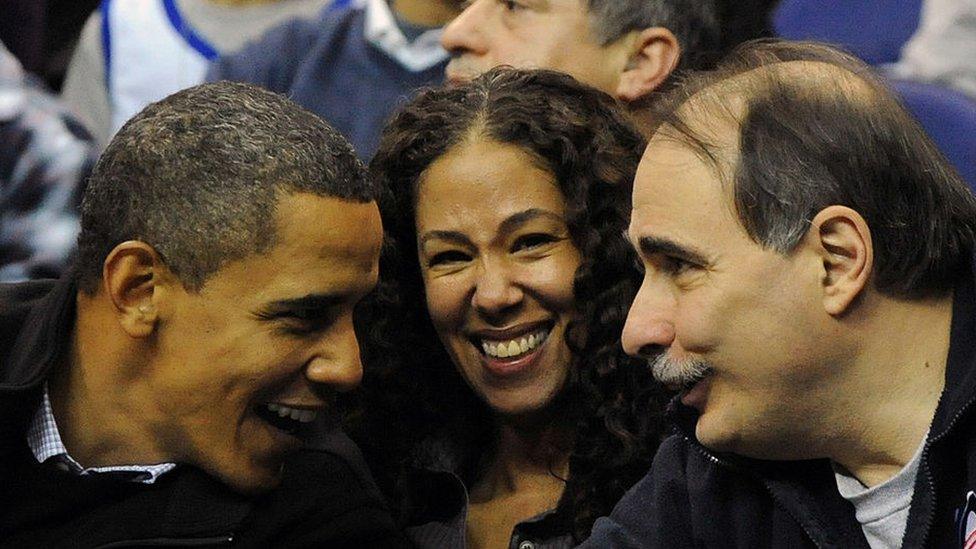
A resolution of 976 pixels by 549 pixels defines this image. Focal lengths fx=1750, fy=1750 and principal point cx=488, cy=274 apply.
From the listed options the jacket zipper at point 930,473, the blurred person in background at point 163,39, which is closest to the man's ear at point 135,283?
the jacket zipper at point 930,473

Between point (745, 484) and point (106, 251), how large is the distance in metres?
1.07

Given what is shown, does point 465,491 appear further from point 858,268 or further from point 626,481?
point 858,268

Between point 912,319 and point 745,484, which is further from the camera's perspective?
point 745,484

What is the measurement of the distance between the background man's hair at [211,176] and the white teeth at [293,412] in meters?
0.23

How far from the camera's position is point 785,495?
2.59 metres

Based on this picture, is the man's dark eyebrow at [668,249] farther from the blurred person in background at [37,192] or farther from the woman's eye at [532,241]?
the blurred person in background at [37,192]

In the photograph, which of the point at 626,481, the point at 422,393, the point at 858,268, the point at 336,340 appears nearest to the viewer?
the point at 858,268

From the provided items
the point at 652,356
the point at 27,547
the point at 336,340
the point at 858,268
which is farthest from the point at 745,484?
the point at 27,547

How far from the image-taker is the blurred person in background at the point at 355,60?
171 inches

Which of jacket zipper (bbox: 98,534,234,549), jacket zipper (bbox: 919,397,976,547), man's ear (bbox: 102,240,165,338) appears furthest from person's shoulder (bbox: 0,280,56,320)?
jacket zipper (bbox: 919,397,976,547)

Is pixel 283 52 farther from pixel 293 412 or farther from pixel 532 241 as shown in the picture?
pixel 293 412

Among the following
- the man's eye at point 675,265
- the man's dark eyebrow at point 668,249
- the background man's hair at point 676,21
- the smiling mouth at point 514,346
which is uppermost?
the man's dark eyebrow at point 668,249

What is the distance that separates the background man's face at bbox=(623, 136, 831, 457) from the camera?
2451 millimetres

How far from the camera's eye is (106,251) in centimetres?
280
